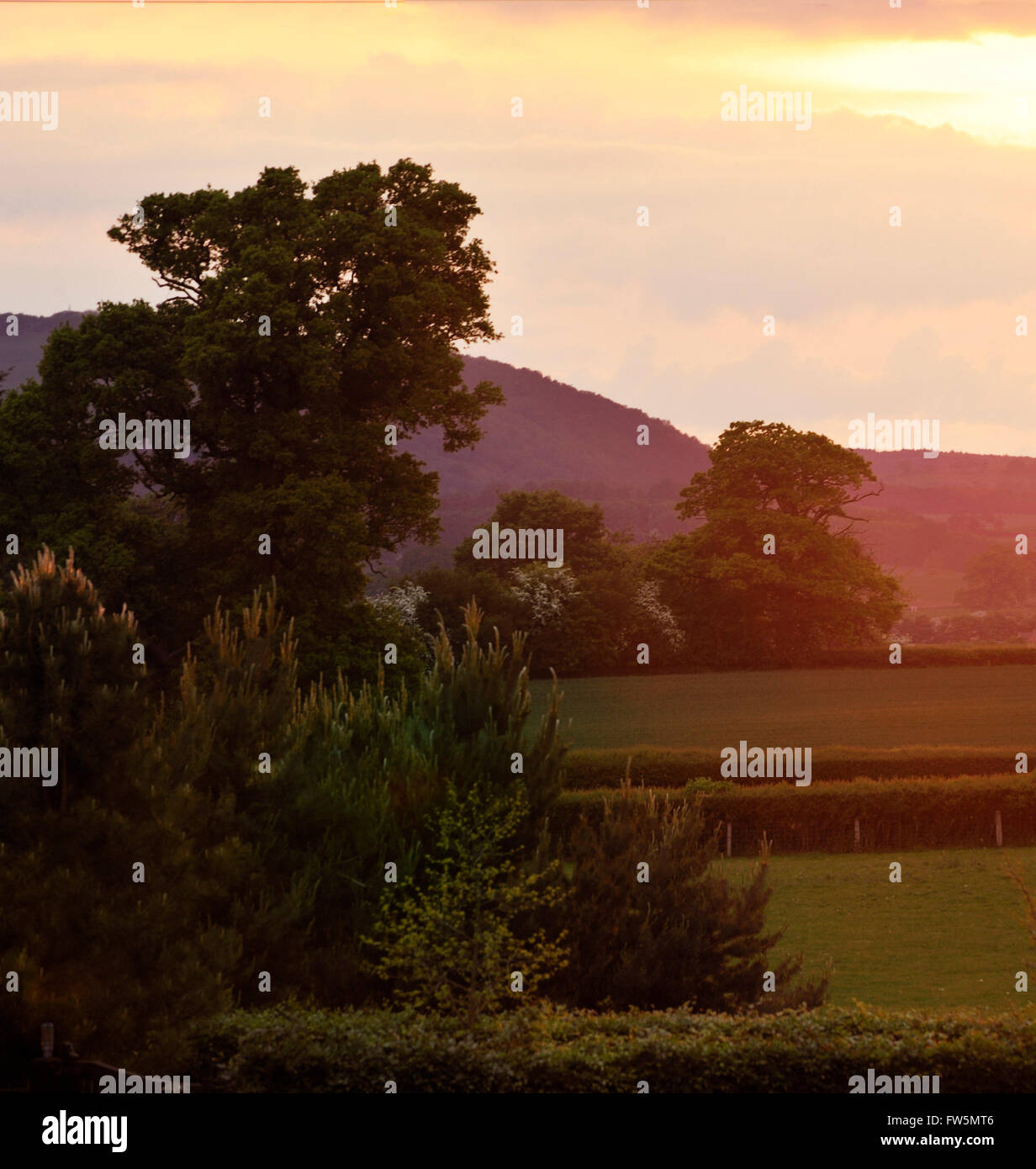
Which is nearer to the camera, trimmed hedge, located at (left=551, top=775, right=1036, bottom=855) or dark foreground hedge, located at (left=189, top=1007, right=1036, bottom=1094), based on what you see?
dark foreground hedge, located at (left=189, top=1007, right=1036, bottom=1094)

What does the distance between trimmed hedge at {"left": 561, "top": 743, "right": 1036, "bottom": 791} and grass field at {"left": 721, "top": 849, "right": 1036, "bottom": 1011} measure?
4.45 metres

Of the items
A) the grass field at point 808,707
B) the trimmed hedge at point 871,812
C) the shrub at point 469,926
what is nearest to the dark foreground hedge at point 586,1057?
the shrub at point 469,926

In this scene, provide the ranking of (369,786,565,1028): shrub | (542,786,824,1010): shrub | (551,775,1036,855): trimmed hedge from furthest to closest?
(551,775,1036,855): trimmed hedge
(542,786,824,1010): shrub
(369,786,565,1028): shrub

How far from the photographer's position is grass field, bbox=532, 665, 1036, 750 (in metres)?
57.6

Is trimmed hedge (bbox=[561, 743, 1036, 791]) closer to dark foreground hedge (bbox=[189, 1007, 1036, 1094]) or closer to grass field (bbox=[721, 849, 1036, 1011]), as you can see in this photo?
grass field (bbox=[721, 849, 1036, 1011])

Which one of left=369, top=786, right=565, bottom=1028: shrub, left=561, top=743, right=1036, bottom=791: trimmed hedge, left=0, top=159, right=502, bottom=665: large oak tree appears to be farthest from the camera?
left=0, top=159, right=502, bottom=665: large oak tree

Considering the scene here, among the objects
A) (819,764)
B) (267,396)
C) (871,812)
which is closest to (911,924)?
(871,812)

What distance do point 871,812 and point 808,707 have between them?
3543cm

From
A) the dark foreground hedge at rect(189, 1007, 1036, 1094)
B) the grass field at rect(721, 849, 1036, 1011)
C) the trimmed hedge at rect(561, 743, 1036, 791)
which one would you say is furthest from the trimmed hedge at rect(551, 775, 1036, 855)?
the dark foreground hedge at rect(189, 1007, 1036, 1094)

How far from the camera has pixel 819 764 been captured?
36531 mm

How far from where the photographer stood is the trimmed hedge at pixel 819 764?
117 feet

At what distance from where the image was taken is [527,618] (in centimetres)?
7738

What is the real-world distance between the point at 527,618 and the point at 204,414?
126 ft

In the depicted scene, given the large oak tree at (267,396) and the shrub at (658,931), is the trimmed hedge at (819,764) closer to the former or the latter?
the large oak tree at (267,396)
